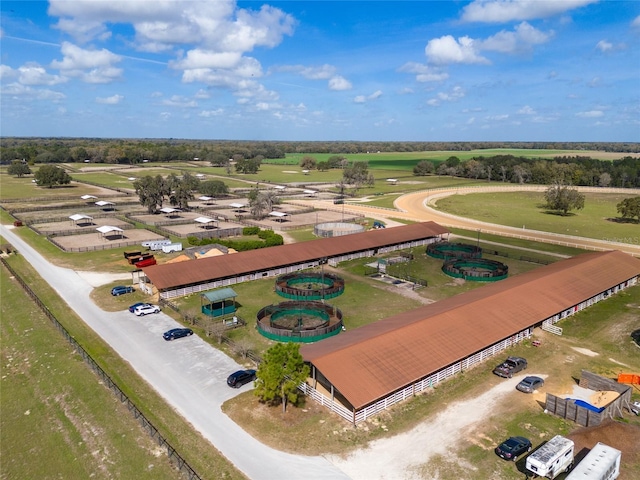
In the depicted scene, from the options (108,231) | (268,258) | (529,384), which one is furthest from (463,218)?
(108,231)

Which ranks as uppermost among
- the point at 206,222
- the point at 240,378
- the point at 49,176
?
the point at 49,176

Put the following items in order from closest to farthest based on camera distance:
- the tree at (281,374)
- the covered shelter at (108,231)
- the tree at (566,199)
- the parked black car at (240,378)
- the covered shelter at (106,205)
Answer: the tree at (281,374) < the parked black car at (240,378) < the covered shelter at (108,231) < the tree at (566,199) < the covered shelter at (106,205)

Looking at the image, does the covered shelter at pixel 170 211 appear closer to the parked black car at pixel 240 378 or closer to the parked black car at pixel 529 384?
the parked black car at pixel 240 378

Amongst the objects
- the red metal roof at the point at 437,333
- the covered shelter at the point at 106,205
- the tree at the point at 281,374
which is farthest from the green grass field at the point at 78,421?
the covered shelter at the point at 106,205

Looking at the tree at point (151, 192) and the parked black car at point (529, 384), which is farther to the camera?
the tree at point (151, 192)

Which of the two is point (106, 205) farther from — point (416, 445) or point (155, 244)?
point (416, 445)

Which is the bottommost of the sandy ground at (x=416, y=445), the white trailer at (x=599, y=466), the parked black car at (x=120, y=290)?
the sandy ground at (x=416, y=445)
